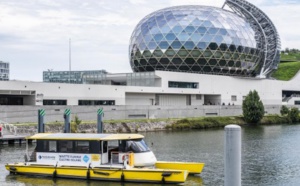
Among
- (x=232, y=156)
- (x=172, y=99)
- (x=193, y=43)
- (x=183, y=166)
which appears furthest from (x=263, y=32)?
(x=232, y=156)

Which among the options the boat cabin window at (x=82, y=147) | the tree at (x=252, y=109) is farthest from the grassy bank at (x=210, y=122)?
the boat cabin window at (x=82, y=147)

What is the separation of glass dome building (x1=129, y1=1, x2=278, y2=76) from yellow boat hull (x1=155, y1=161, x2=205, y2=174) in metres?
58.5

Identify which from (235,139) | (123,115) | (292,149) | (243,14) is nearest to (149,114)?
(123,115)

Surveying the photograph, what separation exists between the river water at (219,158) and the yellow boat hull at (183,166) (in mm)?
517

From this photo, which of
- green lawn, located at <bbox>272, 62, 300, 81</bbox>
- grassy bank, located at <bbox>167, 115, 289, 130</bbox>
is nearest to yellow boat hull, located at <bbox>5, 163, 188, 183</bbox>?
grassy bank, located at <bbox>167, 115, 289, 130</bbox>

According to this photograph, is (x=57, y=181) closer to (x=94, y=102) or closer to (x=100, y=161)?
(x=100, y=161)

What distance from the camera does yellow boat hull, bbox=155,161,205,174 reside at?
26.5 m

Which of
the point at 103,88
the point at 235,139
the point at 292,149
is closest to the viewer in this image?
the point at 235,139

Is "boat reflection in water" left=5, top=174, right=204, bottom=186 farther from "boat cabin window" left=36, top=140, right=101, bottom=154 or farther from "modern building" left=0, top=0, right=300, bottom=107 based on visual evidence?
"modern building" left=0, top=0, right=300, bottom=107

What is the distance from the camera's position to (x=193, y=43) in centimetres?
8431

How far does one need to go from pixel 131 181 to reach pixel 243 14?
284ft

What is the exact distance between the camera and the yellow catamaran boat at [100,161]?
25156 mm

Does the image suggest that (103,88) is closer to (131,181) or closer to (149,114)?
(149,114)

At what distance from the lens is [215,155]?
34812 millimetres
